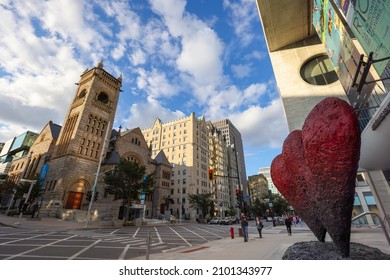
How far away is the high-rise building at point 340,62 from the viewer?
8.62 m

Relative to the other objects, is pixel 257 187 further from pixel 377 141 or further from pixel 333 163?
pixel 333 163

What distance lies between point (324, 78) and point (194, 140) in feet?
161

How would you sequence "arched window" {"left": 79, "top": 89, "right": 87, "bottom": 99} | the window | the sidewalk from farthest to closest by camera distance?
1. "arched window" {"left": 79, "top": 89, "right": 87, "bottom": 99}
2. the window
3. the sidewalk

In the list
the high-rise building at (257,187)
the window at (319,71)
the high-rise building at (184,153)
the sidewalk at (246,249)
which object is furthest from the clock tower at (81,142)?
the high-rise building at (257,187)

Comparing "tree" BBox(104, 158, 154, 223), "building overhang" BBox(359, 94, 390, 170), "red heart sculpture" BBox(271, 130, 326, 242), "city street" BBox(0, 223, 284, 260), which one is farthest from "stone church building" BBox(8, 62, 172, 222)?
"building overhang" BBox(359, 94, 390, 170)

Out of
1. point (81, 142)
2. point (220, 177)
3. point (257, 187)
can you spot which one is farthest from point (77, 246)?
point (257, 187)

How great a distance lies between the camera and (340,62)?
14.1m

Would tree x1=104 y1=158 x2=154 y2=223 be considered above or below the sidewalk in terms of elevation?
above

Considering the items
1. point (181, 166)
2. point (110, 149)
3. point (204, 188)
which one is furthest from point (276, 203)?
point (110, 149)

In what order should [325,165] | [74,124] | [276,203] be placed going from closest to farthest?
[325,165], [74,124], [276,203]

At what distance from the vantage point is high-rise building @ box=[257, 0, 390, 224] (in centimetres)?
862

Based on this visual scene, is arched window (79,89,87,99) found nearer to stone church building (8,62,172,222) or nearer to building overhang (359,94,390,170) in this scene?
stone church building (8,62,172,222)
